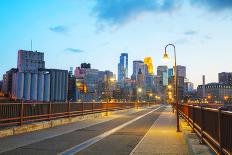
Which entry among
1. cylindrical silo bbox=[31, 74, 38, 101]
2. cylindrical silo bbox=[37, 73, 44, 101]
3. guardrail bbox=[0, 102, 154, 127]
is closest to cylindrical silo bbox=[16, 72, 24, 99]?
cylindrical silo bbox=[31, 74, 38, 101]

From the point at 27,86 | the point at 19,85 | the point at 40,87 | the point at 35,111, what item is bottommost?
the point at 35,111

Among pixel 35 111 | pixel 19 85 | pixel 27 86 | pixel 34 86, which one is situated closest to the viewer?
pixel 35 111

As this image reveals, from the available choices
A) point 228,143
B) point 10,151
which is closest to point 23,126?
point 10,151

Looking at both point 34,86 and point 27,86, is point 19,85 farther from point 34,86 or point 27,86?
point 34,86

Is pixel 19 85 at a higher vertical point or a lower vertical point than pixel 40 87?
higher

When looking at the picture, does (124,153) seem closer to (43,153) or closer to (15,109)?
(43,153)

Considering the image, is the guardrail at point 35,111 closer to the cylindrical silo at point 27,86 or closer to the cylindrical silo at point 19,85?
the cylindrical silo at point 19,85

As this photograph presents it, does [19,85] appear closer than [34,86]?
Yes

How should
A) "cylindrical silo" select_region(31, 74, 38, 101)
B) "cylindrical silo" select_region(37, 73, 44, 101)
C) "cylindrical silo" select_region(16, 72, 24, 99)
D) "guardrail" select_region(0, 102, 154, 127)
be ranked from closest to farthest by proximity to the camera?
"guardrail" select_region(0, 102, 154, 127), "cylindrical silo" select_region(16, 72, 24, 99), "cylindrical silo" select_region(31, 74, 38, 101), "cylindrical silo" select_region(37, 73, 44, 101)

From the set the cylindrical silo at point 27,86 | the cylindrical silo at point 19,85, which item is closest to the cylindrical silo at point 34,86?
the cylindrical silo at point 27,86

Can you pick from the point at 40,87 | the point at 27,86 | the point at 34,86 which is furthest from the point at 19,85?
the point at 40,87

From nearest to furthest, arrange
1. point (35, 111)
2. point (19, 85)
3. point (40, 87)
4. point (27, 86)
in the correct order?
1. point (35, 111)
2. point (19, 85)
3. point (27, 86)
4. point (40, 87)

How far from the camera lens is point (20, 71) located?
641ft

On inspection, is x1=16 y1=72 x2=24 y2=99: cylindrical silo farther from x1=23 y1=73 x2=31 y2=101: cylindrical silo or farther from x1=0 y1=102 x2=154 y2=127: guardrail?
x1=0 y1=102 x2=154 y2=127: guardrail
